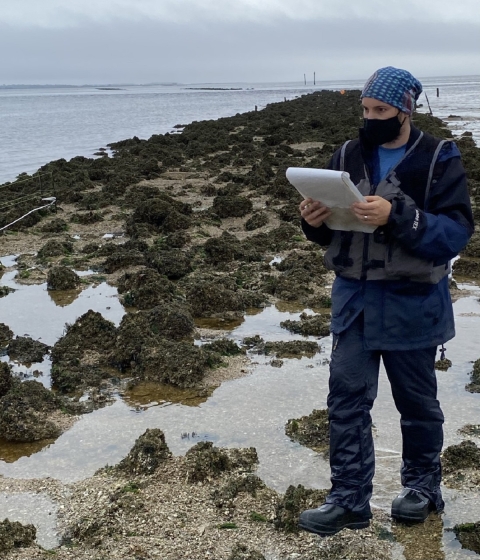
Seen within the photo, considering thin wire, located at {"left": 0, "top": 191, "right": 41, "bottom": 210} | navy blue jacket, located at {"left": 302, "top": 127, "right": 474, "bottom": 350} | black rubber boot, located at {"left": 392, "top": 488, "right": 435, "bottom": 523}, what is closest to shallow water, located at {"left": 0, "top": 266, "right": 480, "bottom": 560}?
black rubber boot, located at {"left": 392, "top": 488, "right": 435, "bottom": 523}

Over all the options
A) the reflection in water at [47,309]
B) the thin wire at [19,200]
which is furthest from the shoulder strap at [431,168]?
the thin wire at [19,200]

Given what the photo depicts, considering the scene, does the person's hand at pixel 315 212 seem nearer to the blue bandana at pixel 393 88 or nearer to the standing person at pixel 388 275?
the standing person at pixel 388 275

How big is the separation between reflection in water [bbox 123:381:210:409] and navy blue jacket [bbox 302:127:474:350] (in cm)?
230

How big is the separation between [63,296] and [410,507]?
567 centimetres

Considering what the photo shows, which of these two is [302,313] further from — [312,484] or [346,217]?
[346,217]

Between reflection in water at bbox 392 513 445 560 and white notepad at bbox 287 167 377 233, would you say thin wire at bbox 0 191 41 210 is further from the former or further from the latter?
reflection in water at bbox 392 513 445 560

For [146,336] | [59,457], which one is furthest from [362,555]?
[146,336]

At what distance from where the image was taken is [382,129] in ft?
10.8

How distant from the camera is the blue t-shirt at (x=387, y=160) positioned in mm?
3367

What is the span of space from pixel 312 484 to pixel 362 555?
792mm

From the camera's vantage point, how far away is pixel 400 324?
3311 millimetres

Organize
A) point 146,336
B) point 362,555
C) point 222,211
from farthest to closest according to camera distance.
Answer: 1. point 222,211
2. point 146,336
3. point 362,555

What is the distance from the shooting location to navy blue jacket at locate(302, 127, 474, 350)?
3.18m

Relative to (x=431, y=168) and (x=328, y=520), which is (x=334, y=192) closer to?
(x=431, y=168)
